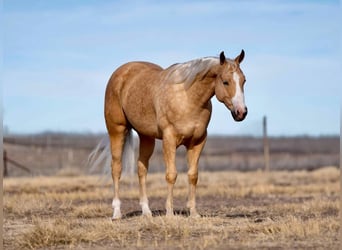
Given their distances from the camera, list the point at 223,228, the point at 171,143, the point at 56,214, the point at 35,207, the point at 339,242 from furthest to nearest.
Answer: the point at 35,207 < the point at 56,214 < the point at 171,143 < the point at 223,228 < the point at 339,242

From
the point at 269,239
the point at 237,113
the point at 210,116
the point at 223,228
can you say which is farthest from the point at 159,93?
the point at 269,239

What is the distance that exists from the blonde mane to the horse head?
0.31m

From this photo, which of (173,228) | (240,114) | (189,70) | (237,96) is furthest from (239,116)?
(173,228)

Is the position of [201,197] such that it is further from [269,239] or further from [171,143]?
[269,239]

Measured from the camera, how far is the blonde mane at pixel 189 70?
1156 centimetres

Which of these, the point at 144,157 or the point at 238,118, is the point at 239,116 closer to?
the point at 238,118

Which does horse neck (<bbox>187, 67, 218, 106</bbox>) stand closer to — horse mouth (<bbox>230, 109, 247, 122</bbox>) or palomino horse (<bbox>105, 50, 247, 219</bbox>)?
palomino horse (<bbox>105, 50, 247, 219</bbox>)

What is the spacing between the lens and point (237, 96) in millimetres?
10844

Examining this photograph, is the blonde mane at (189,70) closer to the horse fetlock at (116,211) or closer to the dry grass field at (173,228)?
the dry grass field at (173,228)

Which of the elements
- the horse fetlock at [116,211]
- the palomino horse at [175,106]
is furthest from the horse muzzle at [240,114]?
the horse fetlock at [116,211]

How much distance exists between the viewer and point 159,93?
1196cm

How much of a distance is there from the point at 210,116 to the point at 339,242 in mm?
3652

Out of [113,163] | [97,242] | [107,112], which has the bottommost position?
[97,242]

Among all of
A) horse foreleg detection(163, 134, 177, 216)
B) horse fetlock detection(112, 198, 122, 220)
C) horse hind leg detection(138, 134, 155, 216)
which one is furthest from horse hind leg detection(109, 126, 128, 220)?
horse foreleg detection(163, 134, 177, 216)
